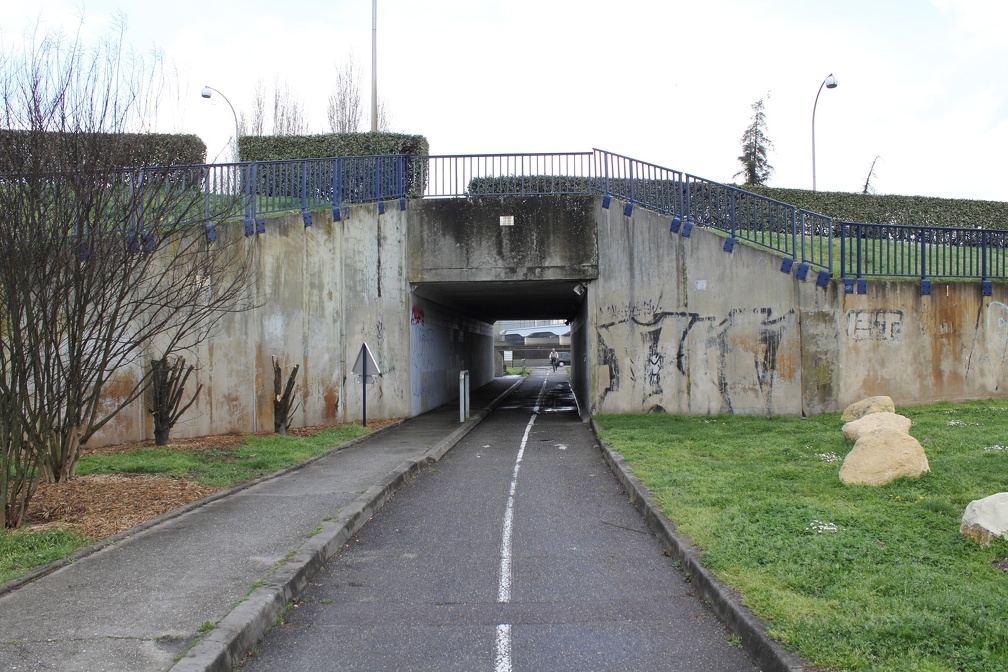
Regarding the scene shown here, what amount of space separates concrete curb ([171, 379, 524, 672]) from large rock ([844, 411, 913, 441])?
19.5 ft

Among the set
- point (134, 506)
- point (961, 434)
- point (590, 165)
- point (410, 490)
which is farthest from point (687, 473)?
point (590, 165)

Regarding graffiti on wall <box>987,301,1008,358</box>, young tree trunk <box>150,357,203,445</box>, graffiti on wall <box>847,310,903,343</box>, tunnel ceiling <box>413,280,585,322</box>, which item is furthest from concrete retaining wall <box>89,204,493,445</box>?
graffiti on wall <box>987,301,1008,358</box>

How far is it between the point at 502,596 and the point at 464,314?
2108 centimetres

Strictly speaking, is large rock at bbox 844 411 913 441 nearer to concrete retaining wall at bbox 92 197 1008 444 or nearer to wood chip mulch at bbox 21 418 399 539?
concrete retaining wall at bbox 92 197 1008 444

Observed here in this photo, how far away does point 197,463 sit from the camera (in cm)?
1125

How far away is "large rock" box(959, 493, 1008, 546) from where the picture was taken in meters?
5.51

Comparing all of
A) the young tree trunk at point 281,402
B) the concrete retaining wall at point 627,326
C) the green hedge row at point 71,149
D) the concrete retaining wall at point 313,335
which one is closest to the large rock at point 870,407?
the concrete retaining wall at point 627,326

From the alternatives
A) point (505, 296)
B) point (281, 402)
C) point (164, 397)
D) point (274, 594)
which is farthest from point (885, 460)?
point (505, 296)

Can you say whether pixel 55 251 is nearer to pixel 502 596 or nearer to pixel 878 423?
pixel 502 596

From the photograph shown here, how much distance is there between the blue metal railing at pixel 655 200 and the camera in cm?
1576

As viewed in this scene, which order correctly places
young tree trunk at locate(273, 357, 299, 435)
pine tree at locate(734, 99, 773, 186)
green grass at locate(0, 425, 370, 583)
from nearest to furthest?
1. green grass at locate(0, 425, 370, 583)
2. young tree trunk at locate(273, 357, 299, 435)
3. pine tree at locate(734, 99, 773, 186)

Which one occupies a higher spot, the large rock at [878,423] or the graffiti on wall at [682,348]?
the graffiti on wall at [682,348]

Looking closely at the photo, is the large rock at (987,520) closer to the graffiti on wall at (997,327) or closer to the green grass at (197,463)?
the green grass at (197,463)

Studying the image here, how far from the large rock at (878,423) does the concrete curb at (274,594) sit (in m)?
5.94
